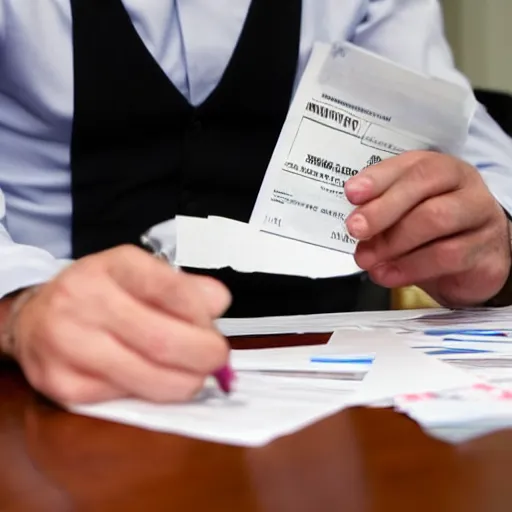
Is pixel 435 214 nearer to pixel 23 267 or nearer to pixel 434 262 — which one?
pixel 434 262

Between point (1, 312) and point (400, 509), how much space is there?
30 cm

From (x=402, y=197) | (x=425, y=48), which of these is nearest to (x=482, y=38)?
(x=425, y=48)

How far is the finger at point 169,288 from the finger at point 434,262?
312mm

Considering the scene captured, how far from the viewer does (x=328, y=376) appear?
417 mm

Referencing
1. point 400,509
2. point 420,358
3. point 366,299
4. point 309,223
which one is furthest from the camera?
point 366,299

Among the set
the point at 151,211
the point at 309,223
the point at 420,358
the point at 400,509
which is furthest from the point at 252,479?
the point at 151,211

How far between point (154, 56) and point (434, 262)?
0.32m

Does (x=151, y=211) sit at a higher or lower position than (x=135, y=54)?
lower

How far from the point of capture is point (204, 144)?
758mm

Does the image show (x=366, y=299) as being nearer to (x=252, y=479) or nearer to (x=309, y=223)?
(x=309, y=223)

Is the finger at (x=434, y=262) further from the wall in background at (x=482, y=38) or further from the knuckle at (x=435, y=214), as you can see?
the wall in background at (x=482, y=38)

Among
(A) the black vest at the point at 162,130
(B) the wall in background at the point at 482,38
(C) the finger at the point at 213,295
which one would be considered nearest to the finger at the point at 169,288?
(C) the finger at the point at 213,295

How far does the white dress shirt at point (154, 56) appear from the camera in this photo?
28.0 inches

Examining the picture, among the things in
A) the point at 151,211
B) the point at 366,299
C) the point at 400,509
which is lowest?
the point at 366,299
